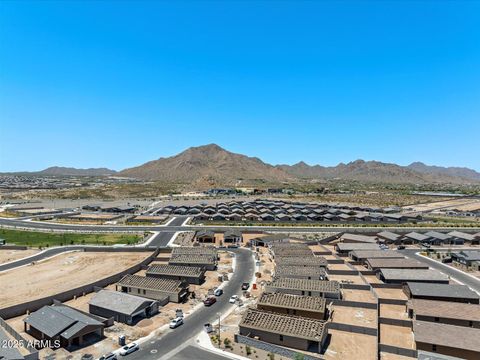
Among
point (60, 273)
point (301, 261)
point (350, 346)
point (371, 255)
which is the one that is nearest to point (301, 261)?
point (301, 261)

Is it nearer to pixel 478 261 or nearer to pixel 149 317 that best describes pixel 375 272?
pixel 478 261

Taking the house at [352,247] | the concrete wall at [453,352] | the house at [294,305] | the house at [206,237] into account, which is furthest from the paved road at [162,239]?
the concrete wall at [453,352]

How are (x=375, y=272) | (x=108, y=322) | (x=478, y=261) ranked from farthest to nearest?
1. (x=478, y=261)
2. (x=375, y=272)
3. (x=108, y=322)

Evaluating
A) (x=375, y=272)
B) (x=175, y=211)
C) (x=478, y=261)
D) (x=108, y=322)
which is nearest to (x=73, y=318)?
(x=108, y=322)

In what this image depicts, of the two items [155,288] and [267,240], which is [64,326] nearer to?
[155,288]

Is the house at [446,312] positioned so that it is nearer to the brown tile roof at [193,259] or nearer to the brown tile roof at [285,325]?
the brown tile roof at [285,325]

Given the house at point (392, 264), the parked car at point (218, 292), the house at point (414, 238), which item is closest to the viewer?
the parked car at point (218, 292)
